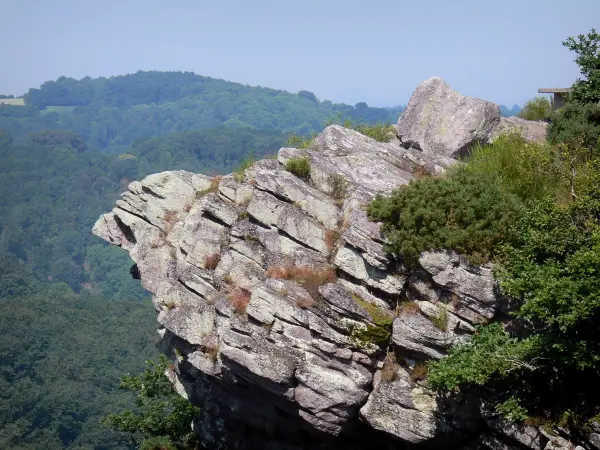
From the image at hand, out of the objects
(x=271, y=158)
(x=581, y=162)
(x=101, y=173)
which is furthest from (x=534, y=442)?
(x=101, y=173)

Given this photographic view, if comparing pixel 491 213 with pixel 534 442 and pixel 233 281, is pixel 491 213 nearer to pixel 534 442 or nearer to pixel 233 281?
pixel 534 442

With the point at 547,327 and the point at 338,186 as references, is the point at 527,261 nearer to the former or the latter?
the point at 547,327

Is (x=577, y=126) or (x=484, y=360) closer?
(x=484, y=360)

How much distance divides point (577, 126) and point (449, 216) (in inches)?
202

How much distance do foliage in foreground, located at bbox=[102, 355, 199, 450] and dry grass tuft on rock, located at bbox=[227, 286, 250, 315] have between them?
4.93 meters

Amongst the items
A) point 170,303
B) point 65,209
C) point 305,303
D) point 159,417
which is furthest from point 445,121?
point 65,209

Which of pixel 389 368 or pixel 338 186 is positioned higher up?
pixel 338 186

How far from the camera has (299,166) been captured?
1541 cm

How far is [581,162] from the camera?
568 inches

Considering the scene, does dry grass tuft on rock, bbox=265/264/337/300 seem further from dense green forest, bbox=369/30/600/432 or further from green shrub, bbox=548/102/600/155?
green shrub, bbox=548/102/600/155

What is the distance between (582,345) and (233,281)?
24.0ft

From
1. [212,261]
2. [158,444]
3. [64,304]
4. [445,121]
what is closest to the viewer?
[212,261]

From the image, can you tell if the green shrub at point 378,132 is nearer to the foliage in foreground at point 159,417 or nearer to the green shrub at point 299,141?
the green shrub at point 299,141

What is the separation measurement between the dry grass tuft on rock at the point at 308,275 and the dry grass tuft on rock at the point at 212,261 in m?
1.80
